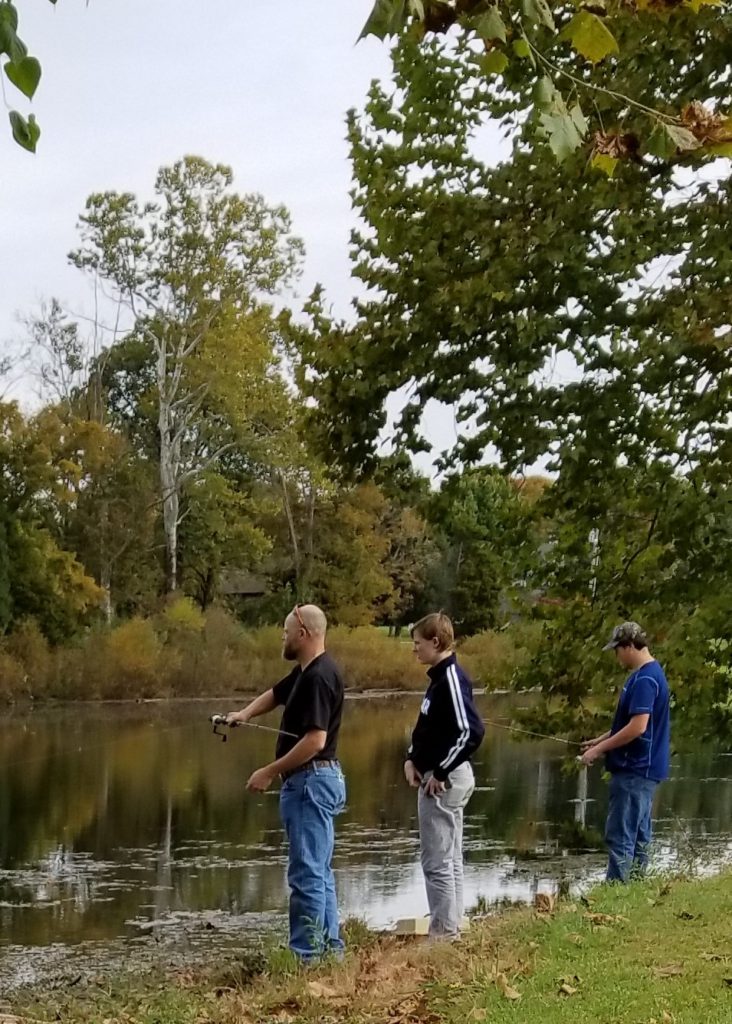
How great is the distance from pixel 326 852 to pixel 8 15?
4580 mm

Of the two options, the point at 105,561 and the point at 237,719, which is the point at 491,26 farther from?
the point at 105,561

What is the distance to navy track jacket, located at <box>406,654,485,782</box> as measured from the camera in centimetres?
690

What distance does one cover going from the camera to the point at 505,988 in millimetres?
5191

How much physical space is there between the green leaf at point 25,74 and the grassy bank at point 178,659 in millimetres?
35304

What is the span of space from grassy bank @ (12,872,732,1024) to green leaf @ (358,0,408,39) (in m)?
3.22

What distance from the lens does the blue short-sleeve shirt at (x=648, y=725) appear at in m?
7.99

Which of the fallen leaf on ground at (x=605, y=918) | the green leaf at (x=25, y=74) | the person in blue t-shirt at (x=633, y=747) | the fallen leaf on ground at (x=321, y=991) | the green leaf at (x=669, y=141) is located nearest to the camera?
the green leaf at (x=25, y=74)

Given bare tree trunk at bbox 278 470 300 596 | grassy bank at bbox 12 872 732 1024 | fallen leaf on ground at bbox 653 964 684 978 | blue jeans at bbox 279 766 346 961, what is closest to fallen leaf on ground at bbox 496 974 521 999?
grassy bank at bbox 12 872 732 1024

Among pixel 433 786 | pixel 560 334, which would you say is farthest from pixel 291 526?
pixel 433 786

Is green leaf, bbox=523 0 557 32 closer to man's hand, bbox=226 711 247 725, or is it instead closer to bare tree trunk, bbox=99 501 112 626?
man's hand, bbox=226 711 247 725

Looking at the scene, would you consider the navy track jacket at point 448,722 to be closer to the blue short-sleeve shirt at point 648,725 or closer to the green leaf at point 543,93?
the blue short-sleeve shirt at point 648,725

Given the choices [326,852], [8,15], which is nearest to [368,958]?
[326,852]

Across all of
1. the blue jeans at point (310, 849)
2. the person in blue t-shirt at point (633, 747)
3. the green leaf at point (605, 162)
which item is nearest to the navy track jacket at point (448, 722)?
the blue jeans at point (310, 849)

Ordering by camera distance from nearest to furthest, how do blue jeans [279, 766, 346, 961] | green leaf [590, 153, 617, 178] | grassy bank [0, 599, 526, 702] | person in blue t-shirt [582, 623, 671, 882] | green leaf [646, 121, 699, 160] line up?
1. green leaf [646, 121, 699, 160]
2. green leaf [590, 153, 617, 178]
3. blue jeans [279, 766, 346, 961]
4. person in blue t-shirt [582, 623, 671, 882]
5. grassy bank [0, 599, 526, 702]
